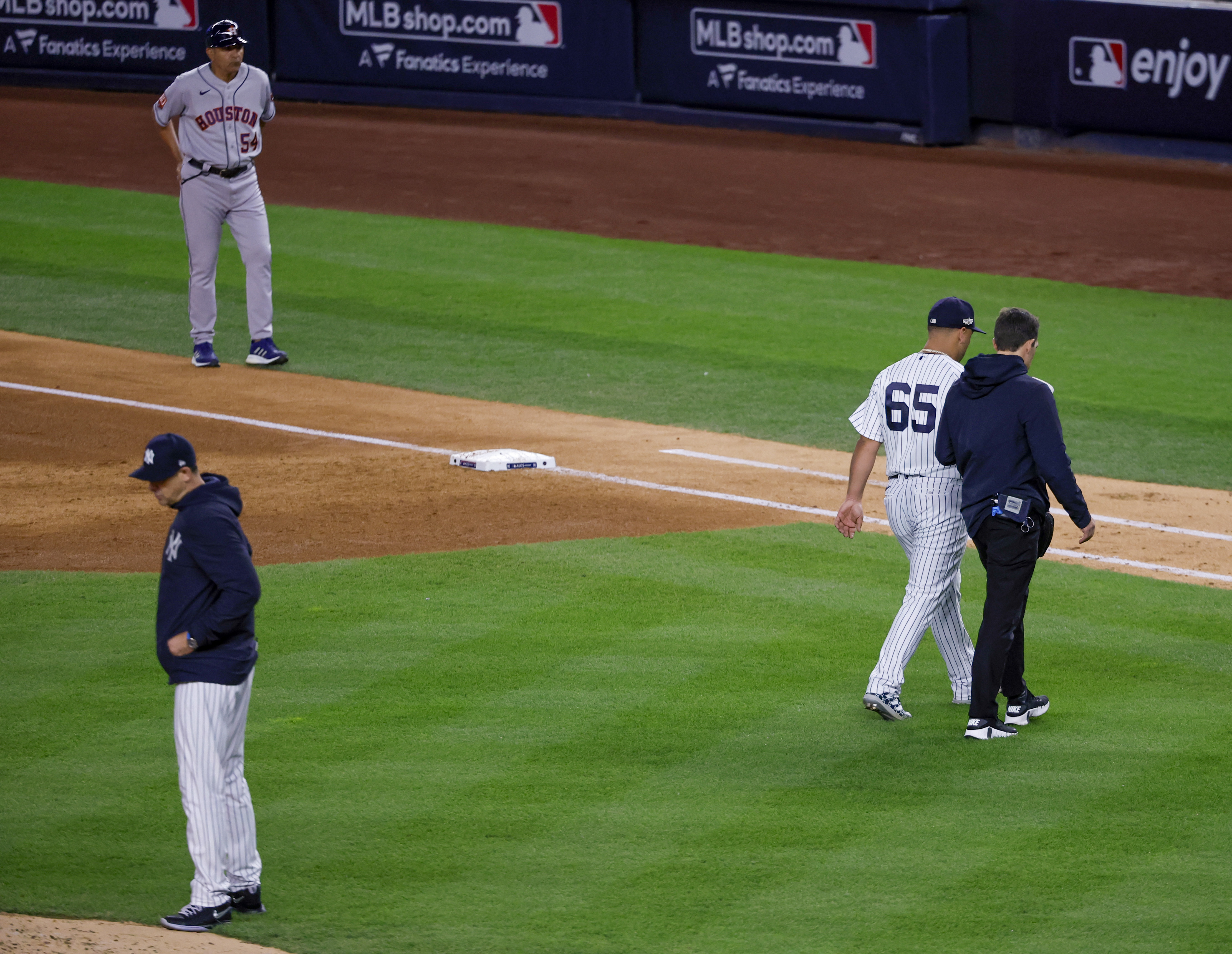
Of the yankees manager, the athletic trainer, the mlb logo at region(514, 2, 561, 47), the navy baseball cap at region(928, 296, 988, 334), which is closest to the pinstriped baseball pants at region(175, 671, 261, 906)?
the yankees manager

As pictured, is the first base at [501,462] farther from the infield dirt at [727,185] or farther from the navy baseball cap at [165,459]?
the infield dirt at [727,185]

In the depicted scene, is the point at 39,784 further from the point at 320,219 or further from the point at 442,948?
the point at 320,219

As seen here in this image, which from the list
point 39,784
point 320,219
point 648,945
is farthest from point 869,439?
point 320,219

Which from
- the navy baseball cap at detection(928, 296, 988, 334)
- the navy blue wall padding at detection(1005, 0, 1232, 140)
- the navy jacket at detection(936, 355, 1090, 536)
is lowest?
the navy jacket at detection(936, 355, 1090, 536)

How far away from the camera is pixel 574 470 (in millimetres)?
11750

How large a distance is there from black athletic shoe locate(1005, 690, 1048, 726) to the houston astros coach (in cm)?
19

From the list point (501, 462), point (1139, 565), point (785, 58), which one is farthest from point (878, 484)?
point (785, 58)

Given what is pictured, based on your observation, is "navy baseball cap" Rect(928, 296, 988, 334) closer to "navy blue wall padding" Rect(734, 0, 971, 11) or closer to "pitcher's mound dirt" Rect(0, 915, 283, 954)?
"pitcher's mound dirt" Rect(0, 915, 283, 954)

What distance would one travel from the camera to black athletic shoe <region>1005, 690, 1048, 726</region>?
7.25m

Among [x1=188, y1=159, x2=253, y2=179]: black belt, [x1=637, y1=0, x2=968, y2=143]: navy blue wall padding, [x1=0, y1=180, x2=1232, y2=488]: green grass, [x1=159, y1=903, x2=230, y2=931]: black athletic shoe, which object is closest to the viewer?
[x1=159, y1=903, x2=230, y2=931]: black athletic shoe

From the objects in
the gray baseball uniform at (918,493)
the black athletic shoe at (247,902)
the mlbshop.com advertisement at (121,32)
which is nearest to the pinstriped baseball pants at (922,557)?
the gray baseball uniform at (918,493)

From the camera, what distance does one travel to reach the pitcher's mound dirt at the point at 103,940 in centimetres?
525

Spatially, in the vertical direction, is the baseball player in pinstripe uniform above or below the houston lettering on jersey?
below

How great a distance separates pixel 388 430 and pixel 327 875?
23.8ft
